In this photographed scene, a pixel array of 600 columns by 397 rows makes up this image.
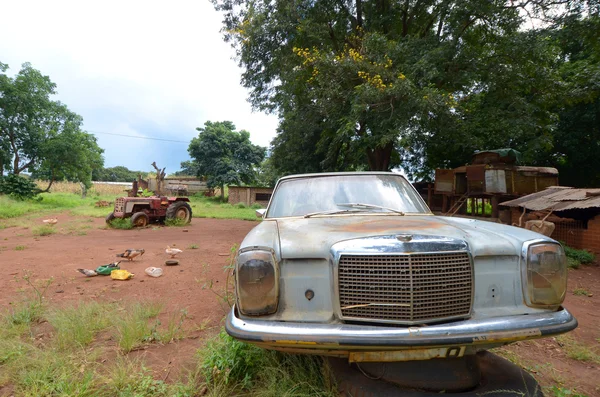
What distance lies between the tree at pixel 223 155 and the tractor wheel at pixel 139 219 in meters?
15.8

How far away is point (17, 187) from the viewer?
20.3 metres

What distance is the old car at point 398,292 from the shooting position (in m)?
1.70

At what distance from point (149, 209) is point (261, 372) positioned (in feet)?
37.4

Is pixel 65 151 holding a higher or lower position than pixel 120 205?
higher

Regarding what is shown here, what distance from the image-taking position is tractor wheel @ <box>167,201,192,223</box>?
40.8ft

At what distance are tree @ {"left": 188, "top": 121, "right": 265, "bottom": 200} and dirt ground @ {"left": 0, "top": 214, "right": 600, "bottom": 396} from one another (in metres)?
18.3

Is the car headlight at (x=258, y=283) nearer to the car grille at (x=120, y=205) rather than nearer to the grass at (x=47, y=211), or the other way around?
the car grille at (x=120, y=205)

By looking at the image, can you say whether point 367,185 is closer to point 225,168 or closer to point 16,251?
point 16,251

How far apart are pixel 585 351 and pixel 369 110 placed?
309 inches

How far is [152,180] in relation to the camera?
29.6 meters

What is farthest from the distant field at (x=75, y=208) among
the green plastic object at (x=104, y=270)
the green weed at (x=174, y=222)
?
the green plastic object at (x=104, y=270)

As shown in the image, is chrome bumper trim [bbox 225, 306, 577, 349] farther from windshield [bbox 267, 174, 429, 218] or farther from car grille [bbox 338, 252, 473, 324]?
windshield [bbox 267, 174, 429, 218]

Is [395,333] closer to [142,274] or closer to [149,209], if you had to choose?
[142,274]

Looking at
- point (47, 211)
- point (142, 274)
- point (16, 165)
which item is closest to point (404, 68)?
point (142, 274)
